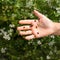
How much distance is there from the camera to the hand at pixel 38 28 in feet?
15.7

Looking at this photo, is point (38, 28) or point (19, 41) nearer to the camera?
point (38, 28)

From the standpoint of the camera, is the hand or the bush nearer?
the hand

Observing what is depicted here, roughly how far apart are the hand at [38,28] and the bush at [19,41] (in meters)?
0.16

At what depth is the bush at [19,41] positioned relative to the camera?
4.93 m

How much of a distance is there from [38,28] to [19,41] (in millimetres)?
372

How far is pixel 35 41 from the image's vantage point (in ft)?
16.5

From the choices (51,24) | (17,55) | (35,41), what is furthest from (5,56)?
(51,24)

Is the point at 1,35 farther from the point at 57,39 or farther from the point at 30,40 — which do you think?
the point at 57,39

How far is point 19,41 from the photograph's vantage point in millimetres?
4957

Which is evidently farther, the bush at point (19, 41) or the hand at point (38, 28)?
the bush at point (19, 41)

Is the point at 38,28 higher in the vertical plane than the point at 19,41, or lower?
higher

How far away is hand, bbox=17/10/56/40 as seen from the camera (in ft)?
15.7

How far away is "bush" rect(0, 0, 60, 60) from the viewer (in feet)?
16.2

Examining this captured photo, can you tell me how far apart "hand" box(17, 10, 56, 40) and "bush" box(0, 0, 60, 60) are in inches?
6.4
